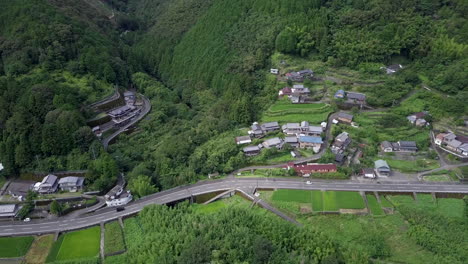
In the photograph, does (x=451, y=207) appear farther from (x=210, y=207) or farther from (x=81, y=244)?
(x=81, y=244)

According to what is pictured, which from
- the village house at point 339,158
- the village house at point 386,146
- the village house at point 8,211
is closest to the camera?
the village house at point 8,211

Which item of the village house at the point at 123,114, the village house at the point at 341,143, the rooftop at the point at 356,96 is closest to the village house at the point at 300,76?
the rooftop at the point at 356,96

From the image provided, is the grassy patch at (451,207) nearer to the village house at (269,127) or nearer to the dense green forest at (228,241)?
the dense green forest at (228,241)

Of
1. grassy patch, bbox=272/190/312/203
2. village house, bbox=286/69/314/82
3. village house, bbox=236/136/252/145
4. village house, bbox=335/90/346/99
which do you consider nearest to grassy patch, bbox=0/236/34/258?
grassy patch, bbox=272/190/312/203

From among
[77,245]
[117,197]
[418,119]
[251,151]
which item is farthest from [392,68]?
[77,245]

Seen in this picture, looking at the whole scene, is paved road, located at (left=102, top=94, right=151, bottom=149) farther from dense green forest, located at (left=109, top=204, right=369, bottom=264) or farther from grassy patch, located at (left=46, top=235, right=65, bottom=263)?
dense green forest, located at (left=109, top=204, right=369, bottom=264)
